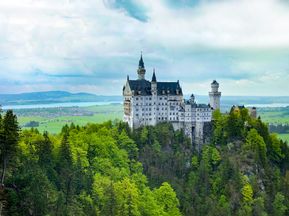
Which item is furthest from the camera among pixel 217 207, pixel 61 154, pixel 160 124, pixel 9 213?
pixel 160 124

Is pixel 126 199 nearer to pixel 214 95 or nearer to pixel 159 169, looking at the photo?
pixel 159 169

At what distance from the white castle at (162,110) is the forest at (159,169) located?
3.08m

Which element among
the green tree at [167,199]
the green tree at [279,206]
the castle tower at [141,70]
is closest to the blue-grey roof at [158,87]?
the castle tower at [141,70]

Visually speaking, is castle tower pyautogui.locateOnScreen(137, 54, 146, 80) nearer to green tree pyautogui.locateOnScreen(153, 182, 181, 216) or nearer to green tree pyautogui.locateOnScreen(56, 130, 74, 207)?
green tree pyautogui.locateOnScreen(153, 182, 181, 216)

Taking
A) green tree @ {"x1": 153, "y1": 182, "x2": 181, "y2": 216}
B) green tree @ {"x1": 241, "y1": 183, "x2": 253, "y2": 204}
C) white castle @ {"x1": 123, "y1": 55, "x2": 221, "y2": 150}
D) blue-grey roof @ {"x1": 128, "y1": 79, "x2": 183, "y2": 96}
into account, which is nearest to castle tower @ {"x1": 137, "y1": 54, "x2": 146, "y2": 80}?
blue-grey roof @ {"x1": 128, "y1": 79, "x2": 183, "y2": 96}

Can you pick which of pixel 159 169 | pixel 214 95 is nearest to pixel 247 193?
pixel 159 169

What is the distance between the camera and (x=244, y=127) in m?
134

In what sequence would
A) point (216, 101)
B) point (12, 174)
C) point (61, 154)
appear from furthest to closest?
point (216, 101) → point (61, 154) → point (12, 174)

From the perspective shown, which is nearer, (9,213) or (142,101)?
(9,213)

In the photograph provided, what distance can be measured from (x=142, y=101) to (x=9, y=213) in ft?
248

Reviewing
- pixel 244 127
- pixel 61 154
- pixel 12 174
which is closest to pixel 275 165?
pixel 244 127

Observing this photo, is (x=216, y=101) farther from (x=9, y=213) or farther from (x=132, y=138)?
(x=9, y=213)

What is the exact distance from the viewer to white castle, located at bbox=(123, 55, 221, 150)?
433 ft

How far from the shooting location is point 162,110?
442 feet
